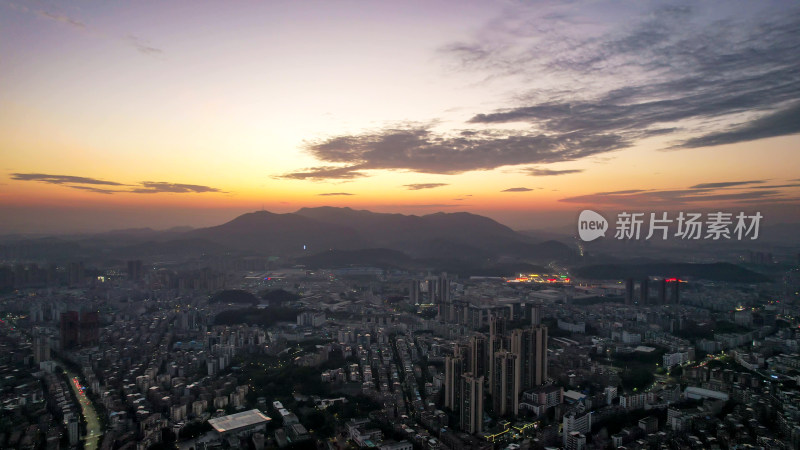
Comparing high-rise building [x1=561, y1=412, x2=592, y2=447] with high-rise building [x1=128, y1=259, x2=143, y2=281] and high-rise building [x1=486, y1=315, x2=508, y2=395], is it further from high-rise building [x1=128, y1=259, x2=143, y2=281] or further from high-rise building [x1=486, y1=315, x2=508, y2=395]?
high-rise building [x1=128, y1=259, x2=143, y2=281]

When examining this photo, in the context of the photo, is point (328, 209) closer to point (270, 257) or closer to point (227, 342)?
point (270, 257)

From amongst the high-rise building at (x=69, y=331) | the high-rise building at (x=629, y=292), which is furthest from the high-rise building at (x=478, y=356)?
the high-rise building at (x=629, y=292)

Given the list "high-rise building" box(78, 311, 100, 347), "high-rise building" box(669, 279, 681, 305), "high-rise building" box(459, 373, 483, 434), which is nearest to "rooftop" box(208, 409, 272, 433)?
"high-rise building" box(459, 373, 483, 434)

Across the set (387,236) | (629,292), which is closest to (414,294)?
(629,292)

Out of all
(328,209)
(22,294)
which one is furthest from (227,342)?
(328,209)

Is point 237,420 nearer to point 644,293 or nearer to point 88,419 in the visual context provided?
point 88,419

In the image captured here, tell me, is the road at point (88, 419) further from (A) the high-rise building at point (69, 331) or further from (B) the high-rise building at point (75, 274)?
(B) the high-rise building at point (75, 274)
